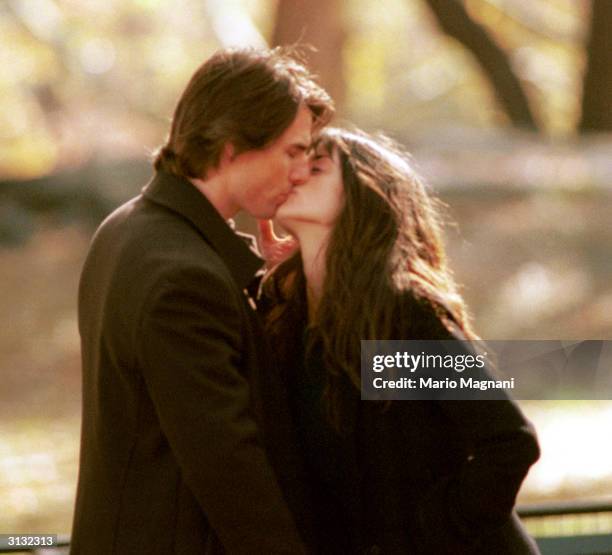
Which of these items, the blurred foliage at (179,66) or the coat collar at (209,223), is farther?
the blurred foliage at (179,66)

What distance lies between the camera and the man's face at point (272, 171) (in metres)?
2.87

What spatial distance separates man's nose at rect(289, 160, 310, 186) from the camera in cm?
291

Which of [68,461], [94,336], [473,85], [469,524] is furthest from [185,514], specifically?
[473,85]

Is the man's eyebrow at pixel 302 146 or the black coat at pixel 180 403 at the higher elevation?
the man's eyebrow at pixel 302 146

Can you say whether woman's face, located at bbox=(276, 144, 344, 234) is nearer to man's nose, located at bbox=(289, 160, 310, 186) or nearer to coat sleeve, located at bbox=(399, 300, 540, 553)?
man's nose, located at bbox=(289, 160, 310, 186)

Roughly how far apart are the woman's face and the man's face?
0.02m

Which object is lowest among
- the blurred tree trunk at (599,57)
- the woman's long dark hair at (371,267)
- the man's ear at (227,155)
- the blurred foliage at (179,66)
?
the woman's long dark hair at (371,267)

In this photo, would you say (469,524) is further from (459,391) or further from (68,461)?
(68,461)

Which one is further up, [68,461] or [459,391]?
[68,461]

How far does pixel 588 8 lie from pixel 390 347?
10237 millimetres

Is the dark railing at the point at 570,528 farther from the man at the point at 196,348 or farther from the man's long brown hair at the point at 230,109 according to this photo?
the man's long brown hair at the point at 230,109

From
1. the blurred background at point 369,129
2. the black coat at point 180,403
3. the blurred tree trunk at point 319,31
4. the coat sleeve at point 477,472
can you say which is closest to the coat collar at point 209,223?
the black coat at point 180,403

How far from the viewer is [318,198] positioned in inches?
114

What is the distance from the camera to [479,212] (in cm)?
1374
